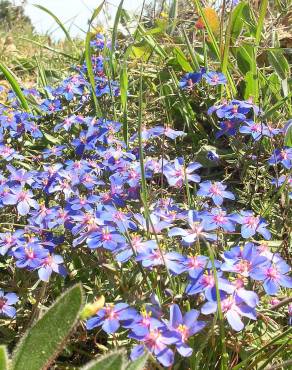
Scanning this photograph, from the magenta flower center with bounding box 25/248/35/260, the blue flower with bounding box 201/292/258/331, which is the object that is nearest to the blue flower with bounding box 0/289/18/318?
→ the magenta flower center with bounding box 25/248/35/260

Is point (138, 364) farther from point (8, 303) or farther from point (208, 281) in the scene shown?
point (8, 303)

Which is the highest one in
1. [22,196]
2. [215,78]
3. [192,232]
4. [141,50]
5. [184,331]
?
[141,50]

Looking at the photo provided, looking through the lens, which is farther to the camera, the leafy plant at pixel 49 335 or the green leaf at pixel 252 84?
the green leaf at pixel 252 84

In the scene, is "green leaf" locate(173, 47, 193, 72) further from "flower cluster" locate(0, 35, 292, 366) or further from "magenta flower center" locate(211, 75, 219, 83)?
"magenta flower center" locate(211, 75, 219, 83)

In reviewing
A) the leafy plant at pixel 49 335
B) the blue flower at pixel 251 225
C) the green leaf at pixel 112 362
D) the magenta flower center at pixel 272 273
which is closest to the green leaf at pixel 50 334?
the leafy plant at pixel 49 335

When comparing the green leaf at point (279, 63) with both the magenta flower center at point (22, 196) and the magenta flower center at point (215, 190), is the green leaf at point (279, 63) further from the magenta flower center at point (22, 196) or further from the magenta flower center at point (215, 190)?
the magenta flower center at point (22, 196)

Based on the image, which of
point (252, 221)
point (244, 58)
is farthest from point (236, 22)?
point (252, 221)

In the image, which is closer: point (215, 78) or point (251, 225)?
point (251, 225)

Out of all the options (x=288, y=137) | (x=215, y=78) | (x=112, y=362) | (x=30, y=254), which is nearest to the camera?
(x=112, y=362)
